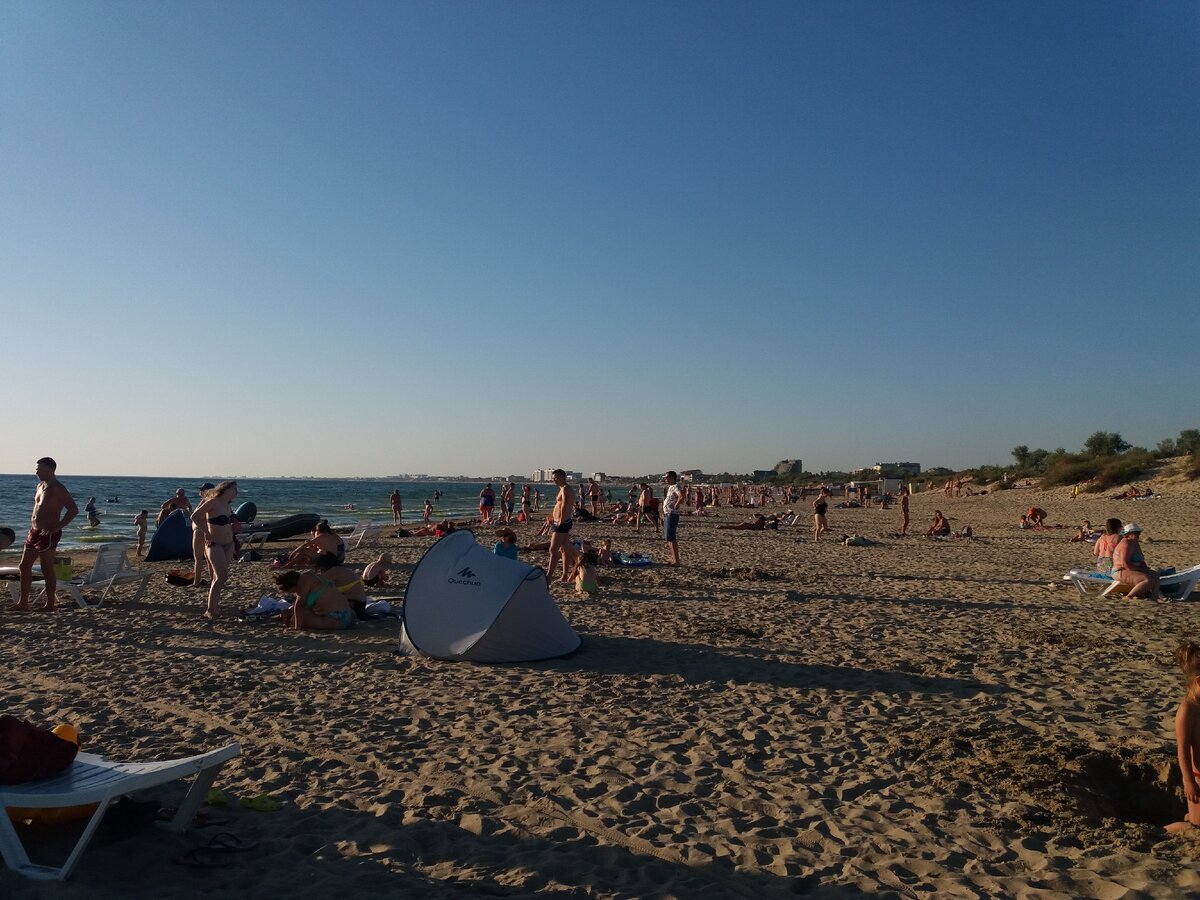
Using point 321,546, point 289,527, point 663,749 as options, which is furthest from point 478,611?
point 289,527

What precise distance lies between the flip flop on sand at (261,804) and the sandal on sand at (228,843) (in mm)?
322

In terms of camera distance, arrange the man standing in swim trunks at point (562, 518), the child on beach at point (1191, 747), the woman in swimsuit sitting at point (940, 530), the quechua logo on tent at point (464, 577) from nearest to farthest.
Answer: the child on beach at point (1191, 747), the quechua logo on tent at point (464, 577), the man standing in swim trunks at point (562, 518), the woman in swimsuit sitting at point (940, 530)

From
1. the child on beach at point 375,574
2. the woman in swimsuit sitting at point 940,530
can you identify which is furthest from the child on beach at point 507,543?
the woman in swimsuit sitting at point 940,530

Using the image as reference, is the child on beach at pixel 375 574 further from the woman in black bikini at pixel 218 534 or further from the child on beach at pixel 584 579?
the child on beach at pixel 584 579

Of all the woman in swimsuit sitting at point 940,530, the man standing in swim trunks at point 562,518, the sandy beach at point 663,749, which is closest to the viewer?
the sandy beach at point 663,749

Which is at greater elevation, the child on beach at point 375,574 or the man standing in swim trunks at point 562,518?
the man standing in swim trunks at point 562,518

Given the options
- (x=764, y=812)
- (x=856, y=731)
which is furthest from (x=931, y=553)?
(x=764, y=812)

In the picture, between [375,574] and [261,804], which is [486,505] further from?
[261,804]

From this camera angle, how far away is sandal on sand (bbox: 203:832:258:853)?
3.59 meters

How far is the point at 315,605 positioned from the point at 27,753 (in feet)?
17.9

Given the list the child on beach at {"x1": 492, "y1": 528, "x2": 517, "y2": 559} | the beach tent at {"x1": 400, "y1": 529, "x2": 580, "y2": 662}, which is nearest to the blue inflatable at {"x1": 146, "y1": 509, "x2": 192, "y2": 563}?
the child on beach at {"x1": 492, "y1": 528, "x2": 517, "y2": 559}

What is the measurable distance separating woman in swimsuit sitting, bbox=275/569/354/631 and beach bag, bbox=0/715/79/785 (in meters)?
5.25

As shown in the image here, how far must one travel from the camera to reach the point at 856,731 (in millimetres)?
5395

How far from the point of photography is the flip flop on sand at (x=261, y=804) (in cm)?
409
